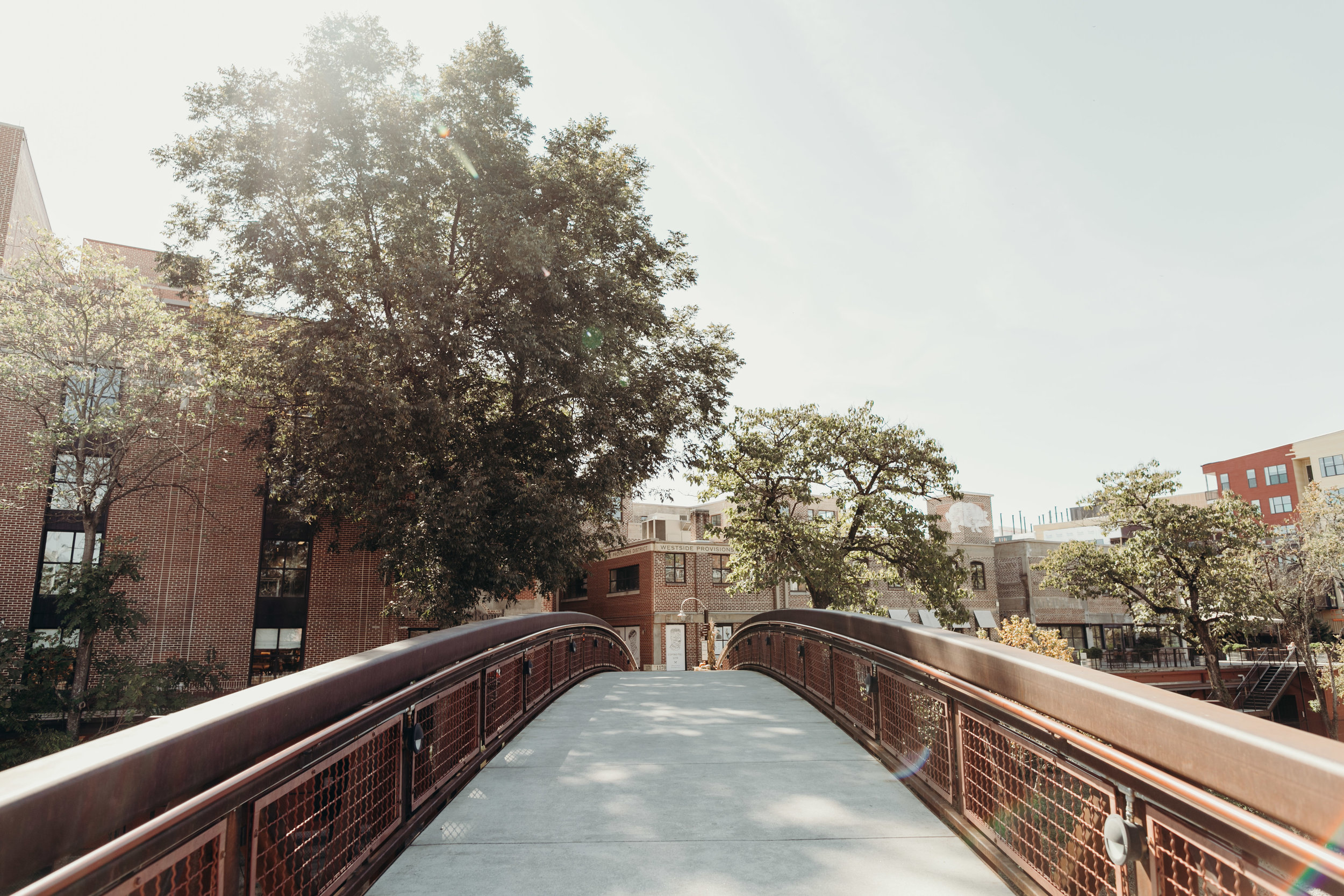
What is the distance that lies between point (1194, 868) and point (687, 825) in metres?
2.59

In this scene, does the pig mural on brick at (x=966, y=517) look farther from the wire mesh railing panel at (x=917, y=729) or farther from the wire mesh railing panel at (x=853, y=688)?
the wire mesh railing panel at (x=917, y=729)

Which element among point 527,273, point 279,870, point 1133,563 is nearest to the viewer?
point 279,870

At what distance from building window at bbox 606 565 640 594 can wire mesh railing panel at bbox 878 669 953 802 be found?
106ft

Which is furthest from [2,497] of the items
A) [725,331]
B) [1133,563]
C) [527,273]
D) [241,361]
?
[1133,563]

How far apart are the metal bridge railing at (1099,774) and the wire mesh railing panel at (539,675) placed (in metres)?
3.78

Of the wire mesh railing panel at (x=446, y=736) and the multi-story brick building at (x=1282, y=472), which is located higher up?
the multi-story brick building at (x=1282, y=472)

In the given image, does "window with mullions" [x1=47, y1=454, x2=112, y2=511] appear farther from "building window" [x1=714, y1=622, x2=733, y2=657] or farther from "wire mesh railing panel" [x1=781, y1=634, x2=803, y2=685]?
"building window" [x1=714, y1=622, x2=733, y2=657]

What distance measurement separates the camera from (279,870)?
10.3ft

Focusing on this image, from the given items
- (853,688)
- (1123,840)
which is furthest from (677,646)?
(1123,840)

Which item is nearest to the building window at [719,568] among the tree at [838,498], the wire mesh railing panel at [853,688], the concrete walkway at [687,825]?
the tree at [838,498]

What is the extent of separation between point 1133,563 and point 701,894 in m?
33.6

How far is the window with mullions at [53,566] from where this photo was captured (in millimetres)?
21828

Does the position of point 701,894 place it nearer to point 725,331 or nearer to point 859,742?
point 859,742

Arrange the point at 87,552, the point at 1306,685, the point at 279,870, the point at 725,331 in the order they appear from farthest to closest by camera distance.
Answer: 1. the point at 1306,685
2. the point at 725,331
3. the point at 87,552
4. the point at 279,870
